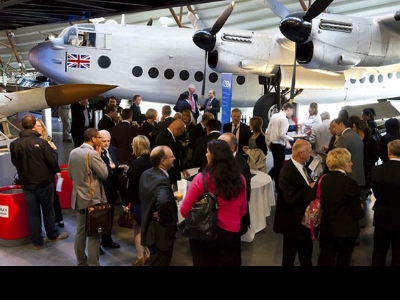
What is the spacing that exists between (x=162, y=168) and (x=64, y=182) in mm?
3456

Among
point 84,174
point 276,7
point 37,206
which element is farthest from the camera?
point 276,7

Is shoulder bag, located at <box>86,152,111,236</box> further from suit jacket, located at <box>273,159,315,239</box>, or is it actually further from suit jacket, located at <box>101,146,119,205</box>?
suit jacket, located at <box>273,159,315,239</box>

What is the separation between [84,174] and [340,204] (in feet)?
8.88

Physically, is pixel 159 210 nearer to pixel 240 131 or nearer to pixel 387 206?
pixel 387 206

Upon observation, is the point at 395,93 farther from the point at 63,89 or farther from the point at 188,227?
the point at 188,227

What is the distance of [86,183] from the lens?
179 inches

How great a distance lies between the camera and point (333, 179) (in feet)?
12.2

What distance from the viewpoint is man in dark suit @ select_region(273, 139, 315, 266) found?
12.5 feet

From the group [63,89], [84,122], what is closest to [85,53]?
[84,122]

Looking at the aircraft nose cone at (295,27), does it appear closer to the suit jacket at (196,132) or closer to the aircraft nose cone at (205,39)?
the aircraft nose cone at (205,39)

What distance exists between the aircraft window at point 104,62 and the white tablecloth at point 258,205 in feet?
24.7

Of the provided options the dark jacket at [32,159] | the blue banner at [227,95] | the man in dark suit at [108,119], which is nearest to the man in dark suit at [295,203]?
the dark jacket at [32,159]

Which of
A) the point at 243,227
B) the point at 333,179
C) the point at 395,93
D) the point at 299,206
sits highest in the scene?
the point at 333,179

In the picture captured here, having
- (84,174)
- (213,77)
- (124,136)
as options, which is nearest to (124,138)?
(124,136)
